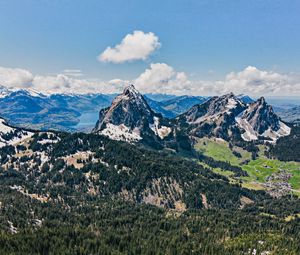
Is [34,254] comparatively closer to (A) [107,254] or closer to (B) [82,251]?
(B) [82,251]

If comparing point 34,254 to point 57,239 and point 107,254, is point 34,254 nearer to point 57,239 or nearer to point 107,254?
point 57,239

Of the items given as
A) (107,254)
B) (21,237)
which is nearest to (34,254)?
(21,237)

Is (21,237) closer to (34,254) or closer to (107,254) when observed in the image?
(34,254)

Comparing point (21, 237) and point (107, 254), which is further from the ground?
point (21, 237)

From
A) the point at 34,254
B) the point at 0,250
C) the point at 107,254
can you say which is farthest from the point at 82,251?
the point at 0,250

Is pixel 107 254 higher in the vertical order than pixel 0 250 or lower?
lower

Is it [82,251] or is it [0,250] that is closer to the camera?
[0,250]

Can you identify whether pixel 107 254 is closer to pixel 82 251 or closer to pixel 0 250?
pixel 82 251

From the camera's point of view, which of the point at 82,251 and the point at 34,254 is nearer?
the point at 34,254
